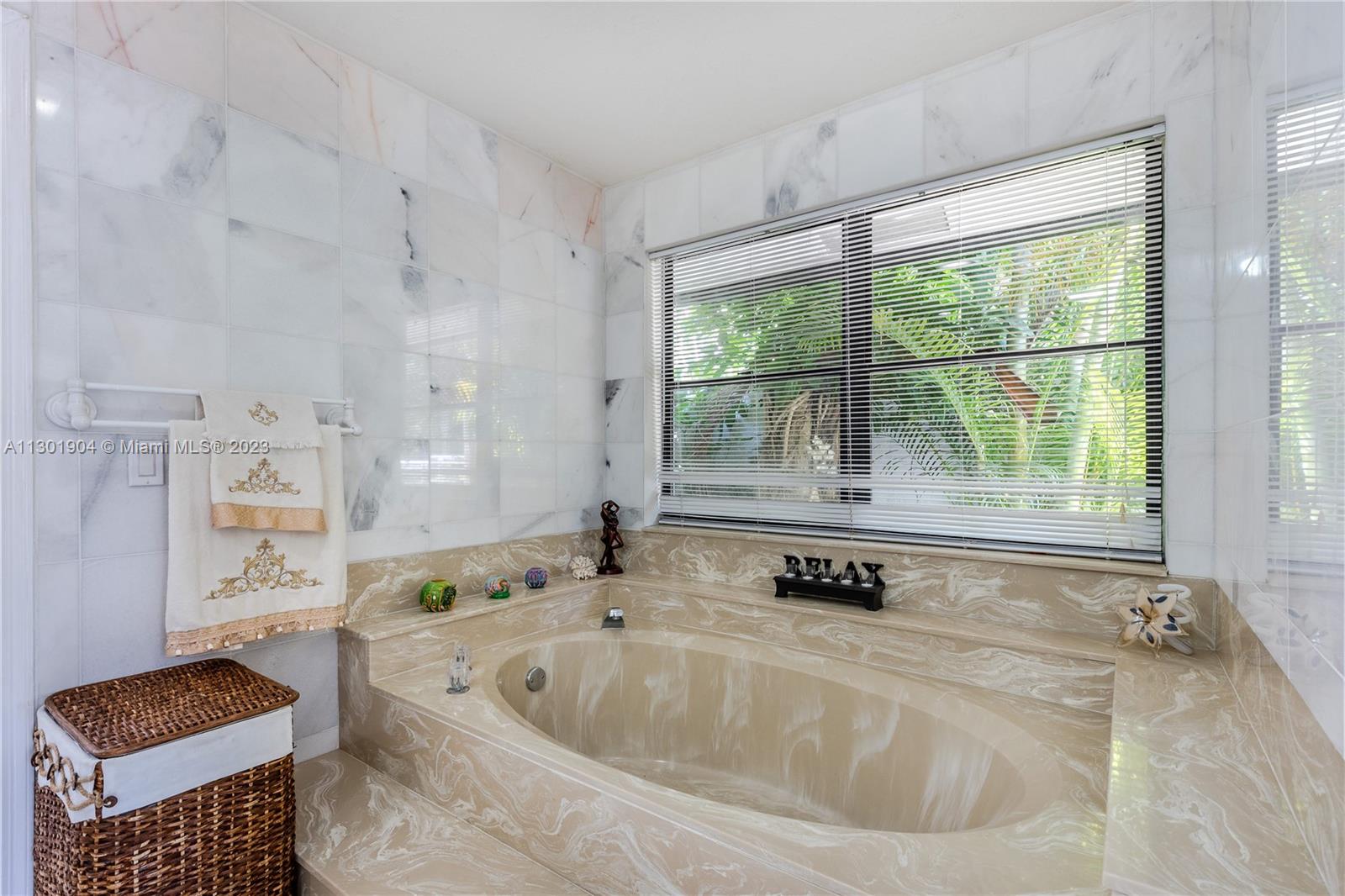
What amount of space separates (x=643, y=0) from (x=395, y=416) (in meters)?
1.53

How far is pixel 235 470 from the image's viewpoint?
5.45ft

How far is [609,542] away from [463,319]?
3.81 ft

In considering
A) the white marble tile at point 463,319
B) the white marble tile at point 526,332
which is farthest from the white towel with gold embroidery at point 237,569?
the white marble tile at point 526,332

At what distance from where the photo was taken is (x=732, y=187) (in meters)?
2.68

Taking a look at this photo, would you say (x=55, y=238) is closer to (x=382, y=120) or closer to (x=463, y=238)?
(x=382, y=120)

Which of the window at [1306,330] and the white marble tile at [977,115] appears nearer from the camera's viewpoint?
the window at [1306,330]

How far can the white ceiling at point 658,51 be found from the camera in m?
1.86

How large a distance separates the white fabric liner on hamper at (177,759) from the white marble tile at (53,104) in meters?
1.28

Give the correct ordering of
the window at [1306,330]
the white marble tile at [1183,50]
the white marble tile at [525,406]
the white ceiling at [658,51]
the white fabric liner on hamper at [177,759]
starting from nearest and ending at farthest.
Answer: the window at [1306,330]
the white fabric liner on hamper at [177,759]
the white marble tile at [1183,50]
the white ceiling at [658,51]
the white marble tile at [525,406]

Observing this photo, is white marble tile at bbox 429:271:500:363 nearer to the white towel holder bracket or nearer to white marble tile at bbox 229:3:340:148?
white marble tile at bbox 229:3:340:148

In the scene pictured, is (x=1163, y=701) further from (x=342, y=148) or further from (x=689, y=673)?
(x=342, y=148)

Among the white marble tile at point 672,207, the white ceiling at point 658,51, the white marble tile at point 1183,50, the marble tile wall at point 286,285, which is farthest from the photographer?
the white marble tile at point 672,207

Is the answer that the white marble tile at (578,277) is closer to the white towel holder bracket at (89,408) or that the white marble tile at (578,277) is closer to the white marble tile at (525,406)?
the white marble tile at (525,406)

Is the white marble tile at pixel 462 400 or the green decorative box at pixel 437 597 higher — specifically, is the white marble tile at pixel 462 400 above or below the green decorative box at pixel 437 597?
above
